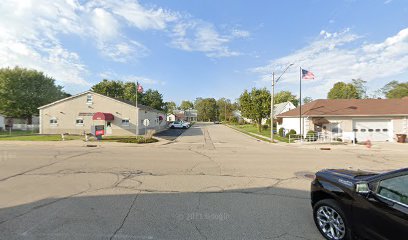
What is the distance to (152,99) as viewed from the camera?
7038 cm

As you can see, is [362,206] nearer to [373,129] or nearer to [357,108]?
[373,129]

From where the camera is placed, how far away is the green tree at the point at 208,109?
11330cm

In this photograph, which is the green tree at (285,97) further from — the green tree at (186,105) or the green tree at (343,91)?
the green tree at (186,105)

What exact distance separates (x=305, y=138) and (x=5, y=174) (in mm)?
23388

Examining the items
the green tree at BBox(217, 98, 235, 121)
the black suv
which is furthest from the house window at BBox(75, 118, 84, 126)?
the green tree at BBox(217, 98, 235, 121)

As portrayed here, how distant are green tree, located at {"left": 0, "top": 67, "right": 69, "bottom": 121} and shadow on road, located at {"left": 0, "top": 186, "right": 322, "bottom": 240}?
50040mm

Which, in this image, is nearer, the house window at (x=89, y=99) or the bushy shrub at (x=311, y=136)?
the bushy shrub at (x=311, y=136)

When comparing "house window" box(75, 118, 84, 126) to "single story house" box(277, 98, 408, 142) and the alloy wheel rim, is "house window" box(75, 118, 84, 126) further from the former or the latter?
the alloy wheel rim

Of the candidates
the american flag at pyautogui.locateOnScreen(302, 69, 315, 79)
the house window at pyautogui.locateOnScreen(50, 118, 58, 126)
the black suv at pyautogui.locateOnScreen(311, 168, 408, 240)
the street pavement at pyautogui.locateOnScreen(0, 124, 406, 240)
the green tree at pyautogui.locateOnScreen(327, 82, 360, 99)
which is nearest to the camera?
the black suv at pyautogui.locateOnScreen(311, 168, 408, 240)

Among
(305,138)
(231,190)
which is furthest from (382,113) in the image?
(231,190)

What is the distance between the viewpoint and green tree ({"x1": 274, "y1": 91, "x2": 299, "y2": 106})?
77125 millimetres

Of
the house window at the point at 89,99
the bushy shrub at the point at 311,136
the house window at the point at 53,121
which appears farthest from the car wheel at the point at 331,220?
the house window at the point at 53,121

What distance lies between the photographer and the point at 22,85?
45250mm

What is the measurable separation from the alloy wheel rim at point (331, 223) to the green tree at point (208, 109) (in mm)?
109214
